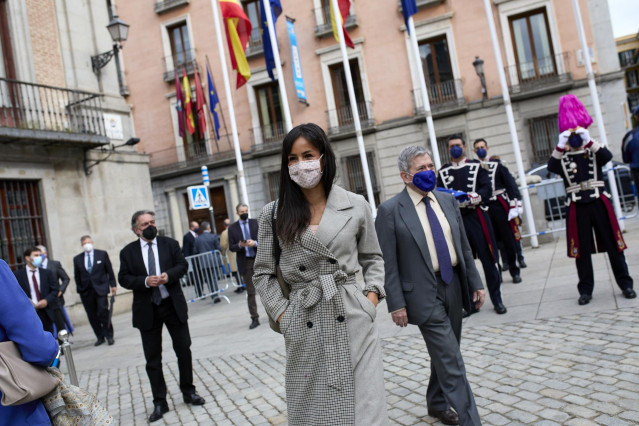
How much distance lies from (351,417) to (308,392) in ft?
0.76

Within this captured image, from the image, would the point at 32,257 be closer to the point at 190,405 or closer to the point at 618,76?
the point at 190,405

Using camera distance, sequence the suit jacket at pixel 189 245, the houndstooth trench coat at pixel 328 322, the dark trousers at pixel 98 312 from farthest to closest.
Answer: the suit jacket at pixel 189 245
the dark trousers at pixel 98 312
the houndstooth trench coat at pixel 328 322

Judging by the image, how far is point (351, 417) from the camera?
243 cm

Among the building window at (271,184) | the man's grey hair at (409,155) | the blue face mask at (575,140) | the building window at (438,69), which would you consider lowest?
the man's grey hair at (409,155)

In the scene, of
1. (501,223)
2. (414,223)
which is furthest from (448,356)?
(501,223)

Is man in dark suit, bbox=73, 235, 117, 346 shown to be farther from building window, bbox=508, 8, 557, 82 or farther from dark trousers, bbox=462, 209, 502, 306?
building window, bbox=508, 8, 557, 82

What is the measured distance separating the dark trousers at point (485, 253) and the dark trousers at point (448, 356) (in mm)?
2788

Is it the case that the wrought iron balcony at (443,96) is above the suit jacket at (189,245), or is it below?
above

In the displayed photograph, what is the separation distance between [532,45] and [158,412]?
22.2 meters

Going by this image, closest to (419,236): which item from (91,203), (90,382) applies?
(90,382)

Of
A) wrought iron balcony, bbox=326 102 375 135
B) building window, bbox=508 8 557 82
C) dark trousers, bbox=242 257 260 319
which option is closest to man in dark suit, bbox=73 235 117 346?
dark trousers, bbox=242 257 260 319

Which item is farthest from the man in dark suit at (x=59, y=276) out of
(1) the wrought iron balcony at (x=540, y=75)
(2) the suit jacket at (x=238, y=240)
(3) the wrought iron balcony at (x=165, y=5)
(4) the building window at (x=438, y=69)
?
(3) the wrought iron balcony at (x=165, y=5)

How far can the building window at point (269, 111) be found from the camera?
2655 cm

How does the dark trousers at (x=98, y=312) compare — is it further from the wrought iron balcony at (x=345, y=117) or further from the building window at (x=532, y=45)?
the building window at (x=532, y=45)
